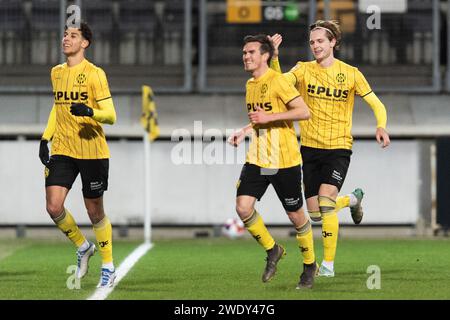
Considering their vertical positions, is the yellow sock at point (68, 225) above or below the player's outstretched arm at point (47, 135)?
below

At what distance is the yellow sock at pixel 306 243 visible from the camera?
9930 mm

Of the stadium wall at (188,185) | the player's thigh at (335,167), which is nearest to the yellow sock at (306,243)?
the player's thigh at (335,167)

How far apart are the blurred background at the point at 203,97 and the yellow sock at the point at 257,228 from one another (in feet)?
33.3

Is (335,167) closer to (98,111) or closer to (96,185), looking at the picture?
(96,185)

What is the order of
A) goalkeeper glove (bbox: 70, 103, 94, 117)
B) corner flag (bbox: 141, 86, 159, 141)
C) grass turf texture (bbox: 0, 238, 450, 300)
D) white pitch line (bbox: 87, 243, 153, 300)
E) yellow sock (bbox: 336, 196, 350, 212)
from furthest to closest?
corner flag (bbox: 141, 86, 159, 141) < yellow sock (bbox: 336, 196, 350, 212) < grass turf texture (bbox: 0, 238, 450, 300) < white pitch line (bbox: 87, 243, 153, 300) < goalkeeper glove (bbox: 70, 103, 94, 117)

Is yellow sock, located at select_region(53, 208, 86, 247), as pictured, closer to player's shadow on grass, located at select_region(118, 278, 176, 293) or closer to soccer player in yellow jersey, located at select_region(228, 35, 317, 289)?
player's shadow on grass, located at select_region(118, 278, 176, 293)

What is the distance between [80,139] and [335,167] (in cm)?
227

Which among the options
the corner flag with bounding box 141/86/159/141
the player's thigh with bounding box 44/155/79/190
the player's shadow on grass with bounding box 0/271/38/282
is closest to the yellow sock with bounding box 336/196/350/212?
the player's thigh with bounding box 44/155/79/190

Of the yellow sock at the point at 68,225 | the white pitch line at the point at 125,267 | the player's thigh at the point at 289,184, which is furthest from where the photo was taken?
the yellow sock at the point at 68,225

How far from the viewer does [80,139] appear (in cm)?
994

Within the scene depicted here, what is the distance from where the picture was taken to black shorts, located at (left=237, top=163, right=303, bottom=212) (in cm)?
985

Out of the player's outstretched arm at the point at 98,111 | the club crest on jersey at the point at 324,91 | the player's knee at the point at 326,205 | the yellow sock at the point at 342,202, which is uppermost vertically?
the club crest on jersey at the point at 324,91

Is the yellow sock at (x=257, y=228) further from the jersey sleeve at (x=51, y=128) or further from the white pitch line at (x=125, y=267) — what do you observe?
the jersey sleeve at (x=51, y=128)
